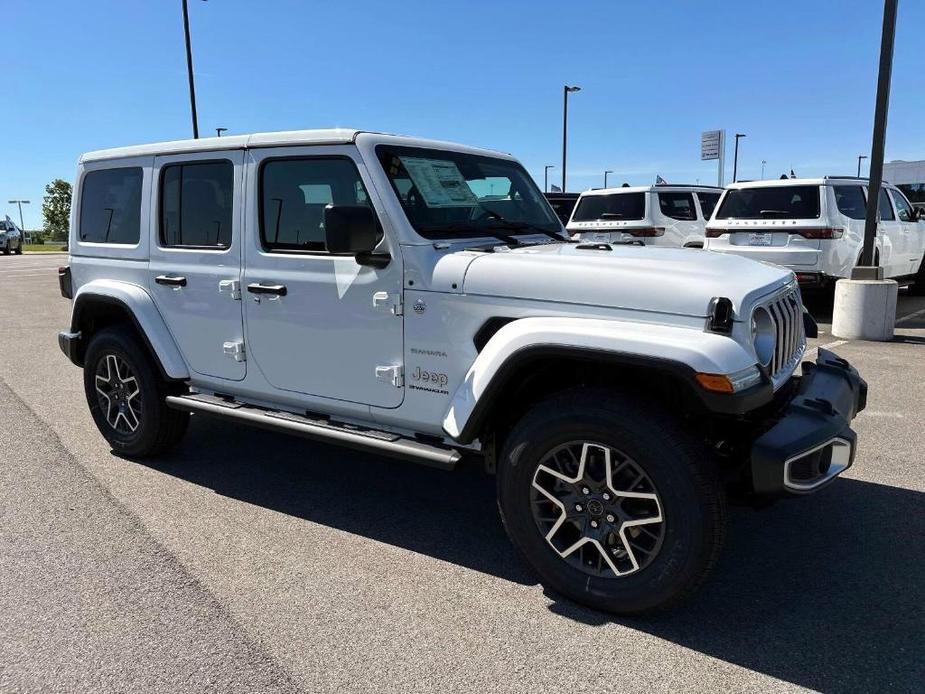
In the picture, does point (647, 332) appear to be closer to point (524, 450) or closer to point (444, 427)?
point (524, 450)

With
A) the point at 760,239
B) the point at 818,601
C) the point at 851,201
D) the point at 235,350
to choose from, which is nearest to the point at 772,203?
the point at 760,239

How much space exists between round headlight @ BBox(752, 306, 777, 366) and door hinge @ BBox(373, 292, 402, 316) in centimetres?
152

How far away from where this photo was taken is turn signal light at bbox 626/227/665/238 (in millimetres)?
12375

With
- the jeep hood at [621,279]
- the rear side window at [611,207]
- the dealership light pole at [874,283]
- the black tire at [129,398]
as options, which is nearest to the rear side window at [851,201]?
the dealership light pole at [874,283]

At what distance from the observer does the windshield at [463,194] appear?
3.52 metres

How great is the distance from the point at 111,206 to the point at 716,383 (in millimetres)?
4026

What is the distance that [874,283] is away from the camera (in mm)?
8586

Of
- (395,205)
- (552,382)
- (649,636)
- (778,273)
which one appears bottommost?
(649,636)

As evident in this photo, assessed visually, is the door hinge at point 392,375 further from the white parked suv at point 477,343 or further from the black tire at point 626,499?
the black tire at point 626,499

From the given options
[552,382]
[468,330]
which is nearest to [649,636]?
[552,382]

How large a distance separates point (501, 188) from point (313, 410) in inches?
63.4

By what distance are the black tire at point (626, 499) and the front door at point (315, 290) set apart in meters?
0.79

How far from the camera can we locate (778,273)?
3.43 m

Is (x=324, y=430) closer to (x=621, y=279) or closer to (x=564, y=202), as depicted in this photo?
(x=621, y=279)
